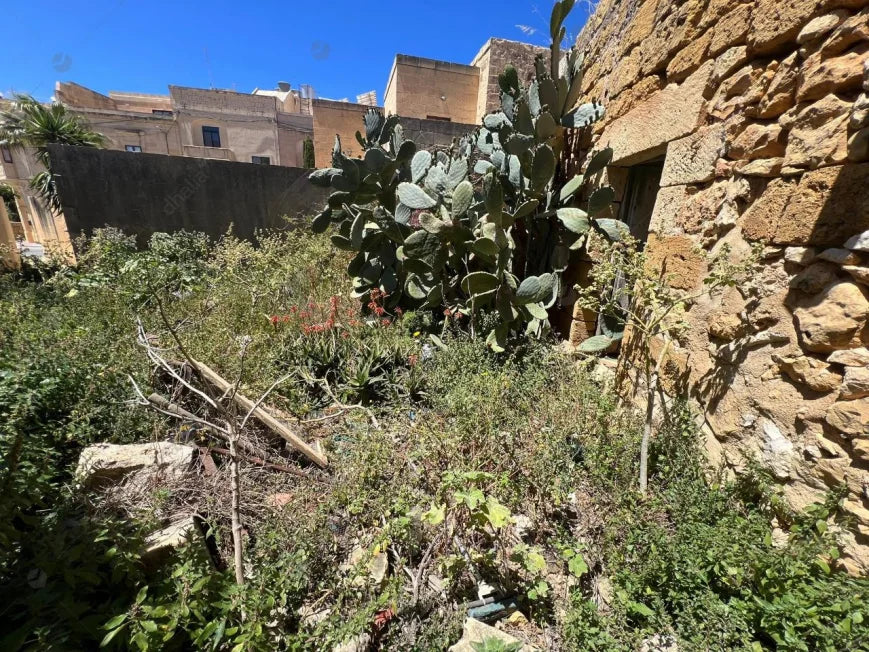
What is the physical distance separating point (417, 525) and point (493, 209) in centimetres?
185

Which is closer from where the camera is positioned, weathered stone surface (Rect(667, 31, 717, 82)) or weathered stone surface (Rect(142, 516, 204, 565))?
weathered stone surface (Rect(142, 516, 204, 565))

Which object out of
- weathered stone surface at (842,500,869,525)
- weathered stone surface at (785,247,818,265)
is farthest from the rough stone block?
weathered stone surface at (842,500,869,525)

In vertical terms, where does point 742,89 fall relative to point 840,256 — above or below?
above

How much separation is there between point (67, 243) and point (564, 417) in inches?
271

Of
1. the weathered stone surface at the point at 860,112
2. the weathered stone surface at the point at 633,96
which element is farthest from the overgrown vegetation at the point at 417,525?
the weathered stone surface at the point at 633,96

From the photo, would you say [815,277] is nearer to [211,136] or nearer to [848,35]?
[848,35]

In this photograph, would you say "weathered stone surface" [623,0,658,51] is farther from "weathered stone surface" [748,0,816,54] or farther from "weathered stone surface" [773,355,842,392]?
"weathered stone surface" [773,355,842,392]

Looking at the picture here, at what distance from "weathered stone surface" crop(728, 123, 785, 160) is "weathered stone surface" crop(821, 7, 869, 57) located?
9.1 inches

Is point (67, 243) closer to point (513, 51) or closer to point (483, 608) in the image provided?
point (483, 608)

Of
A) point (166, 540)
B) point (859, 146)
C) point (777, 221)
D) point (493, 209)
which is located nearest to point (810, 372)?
point (777, 221)

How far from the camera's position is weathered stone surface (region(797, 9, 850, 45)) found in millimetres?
1181

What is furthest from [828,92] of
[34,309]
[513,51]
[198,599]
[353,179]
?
[513,51]

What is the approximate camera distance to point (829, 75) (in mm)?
1193

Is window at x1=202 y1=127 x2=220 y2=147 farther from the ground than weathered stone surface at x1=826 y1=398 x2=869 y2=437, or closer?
farther from the ground
